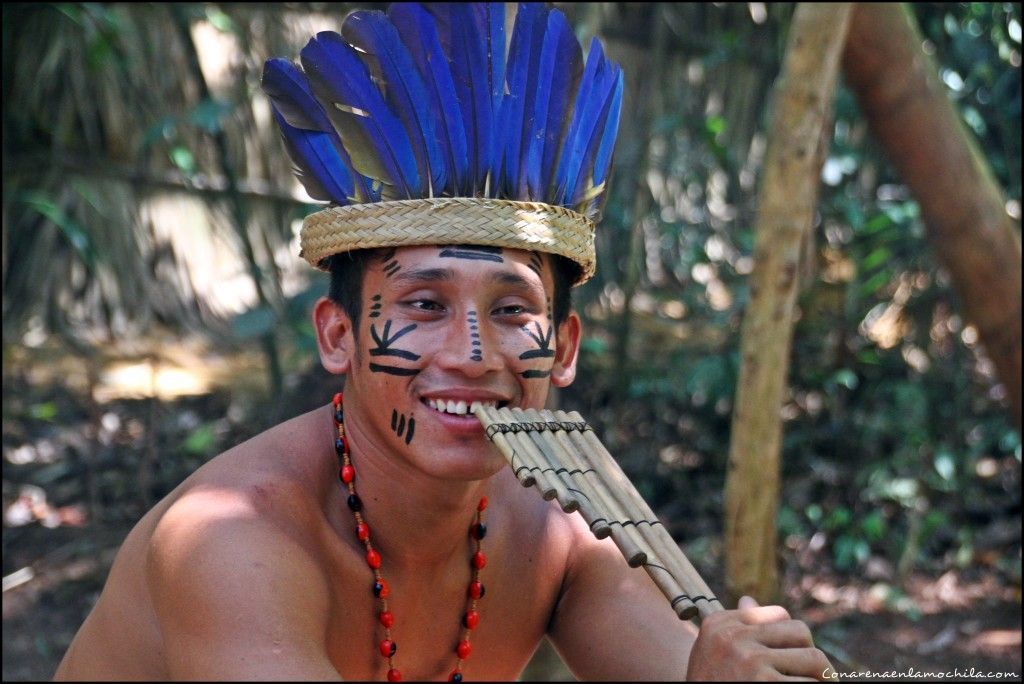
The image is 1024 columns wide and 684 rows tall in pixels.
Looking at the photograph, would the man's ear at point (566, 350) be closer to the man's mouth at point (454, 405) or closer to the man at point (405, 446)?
the man at point (405, 446)

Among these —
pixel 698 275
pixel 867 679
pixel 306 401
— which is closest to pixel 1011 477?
pixel 867 679

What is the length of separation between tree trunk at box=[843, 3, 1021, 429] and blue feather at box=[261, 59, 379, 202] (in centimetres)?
240

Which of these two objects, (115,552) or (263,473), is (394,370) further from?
(115,552)

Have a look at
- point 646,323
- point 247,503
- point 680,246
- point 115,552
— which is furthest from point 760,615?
point 646,323

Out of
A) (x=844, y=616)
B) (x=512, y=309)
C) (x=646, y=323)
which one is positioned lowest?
(x=844, y=616)

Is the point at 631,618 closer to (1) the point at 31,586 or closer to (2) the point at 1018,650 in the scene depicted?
Answer: (2) the point at 1018,650

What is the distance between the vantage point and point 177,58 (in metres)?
6.25

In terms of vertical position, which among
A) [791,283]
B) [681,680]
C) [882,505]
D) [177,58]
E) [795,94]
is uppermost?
[177,58]

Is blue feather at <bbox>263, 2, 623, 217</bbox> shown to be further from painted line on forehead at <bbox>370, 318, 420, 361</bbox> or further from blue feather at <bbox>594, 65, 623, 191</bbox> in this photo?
painted line on forehead at <bbox>370, 318, 420, 361</bbox>

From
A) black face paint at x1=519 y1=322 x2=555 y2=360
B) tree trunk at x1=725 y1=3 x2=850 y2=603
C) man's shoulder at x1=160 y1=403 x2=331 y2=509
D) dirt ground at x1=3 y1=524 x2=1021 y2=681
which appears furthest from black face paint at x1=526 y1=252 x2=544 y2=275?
dirt ground at x1=3 y1=524 x2=1021 y2=681

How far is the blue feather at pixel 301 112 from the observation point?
2549 millimetres

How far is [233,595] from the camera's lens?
2.08 meters

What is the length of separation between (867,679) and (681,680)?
7.14 ft

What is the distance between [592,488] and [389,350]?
1.66 feet
